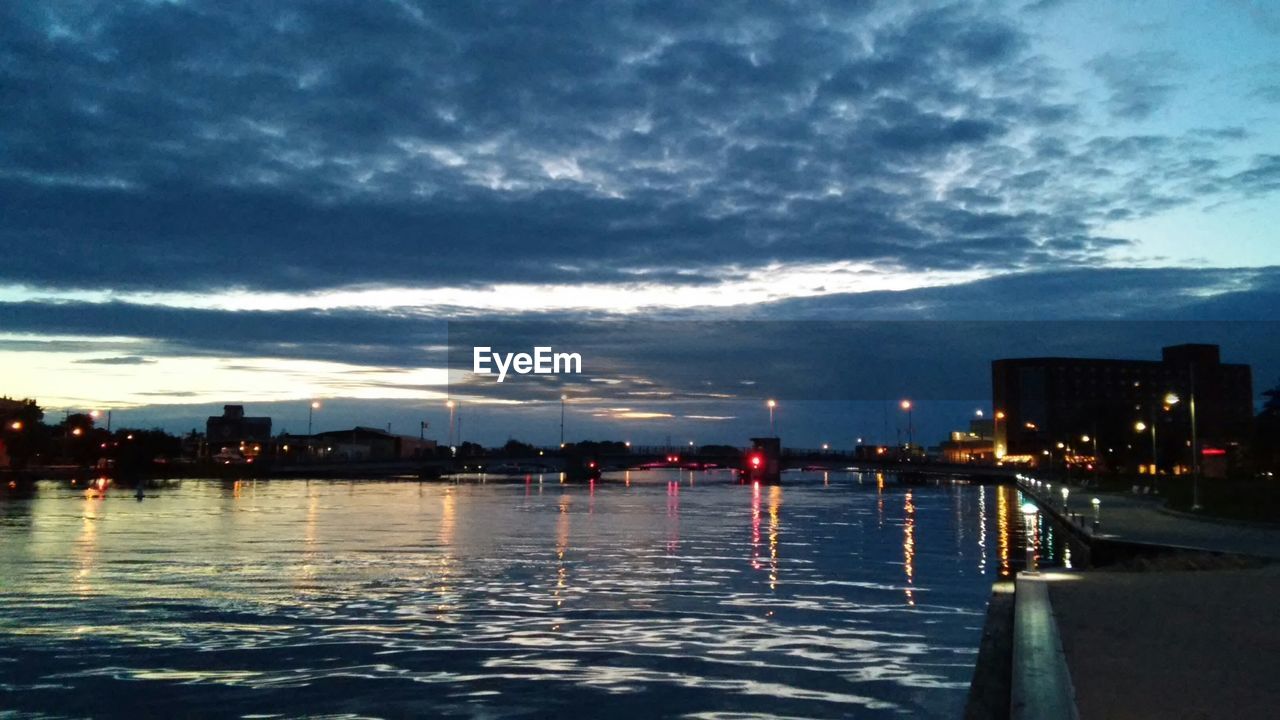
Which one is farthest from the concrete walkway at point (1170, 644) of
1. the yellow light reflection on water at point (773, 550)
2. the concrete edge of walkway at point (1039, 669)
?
the yellow light reflection on water at point (773, 550)

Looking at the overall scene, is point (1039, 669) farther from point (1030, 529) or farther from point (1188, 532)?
point (1030, 529)

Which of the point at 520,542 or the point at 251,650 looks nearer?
the point at 251,650

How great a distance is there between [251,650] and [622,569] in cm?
1540

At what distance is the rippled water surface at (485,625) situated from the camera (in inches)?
573

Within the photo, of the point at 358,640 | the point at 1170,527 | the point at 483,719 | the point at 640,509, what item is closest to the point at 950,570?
the point at 1170,527

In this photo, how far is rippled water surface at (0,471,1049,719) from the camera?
14562 mm

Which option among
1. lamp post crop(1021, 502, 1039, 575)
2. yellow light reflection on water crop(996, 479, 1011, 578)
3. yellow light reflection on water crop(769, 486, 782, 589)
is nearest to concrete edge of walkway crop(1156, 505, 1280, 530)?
lamp post crop(1021, 502, 1039, 575)

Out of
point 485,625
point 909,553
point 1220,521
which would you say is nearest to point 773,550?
Answer: point 909,553

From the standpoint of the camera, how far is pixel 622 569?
32.0 metres

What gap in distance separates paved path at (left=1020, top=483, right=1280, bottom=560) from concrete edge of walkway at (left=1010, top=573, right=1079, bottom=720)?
14.2 metres

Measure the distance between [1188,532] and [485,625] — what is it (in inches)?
1124

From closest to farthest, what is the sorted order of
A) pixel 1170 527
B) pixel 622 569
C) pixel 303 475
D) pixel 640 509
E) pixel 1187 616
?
pixel 1187 616, pixel 622 569, pixel 1170 527, pixel 640 509, pixel 303 475

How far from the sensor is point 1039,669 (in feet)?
40.0

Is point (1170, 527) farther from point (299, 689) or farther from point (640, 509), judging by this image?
point (640, 509)
